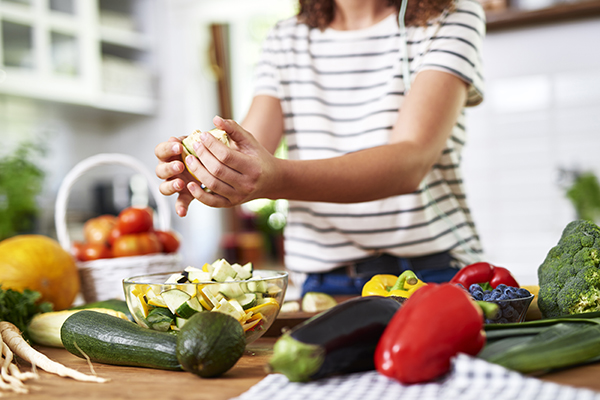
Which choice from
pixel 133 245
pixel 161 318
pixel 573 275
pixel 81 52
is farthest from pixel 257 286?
pixel 81 52

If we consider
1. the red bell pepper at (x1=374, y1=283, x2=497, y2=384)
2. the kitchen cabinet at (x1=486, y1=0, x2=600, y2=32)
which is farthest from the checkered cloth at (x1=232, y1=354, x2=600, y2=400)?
the kitchen cabinet at (x1=486, y1=0, x2=600, y2=32)

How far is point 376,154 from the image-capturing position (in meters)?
1.04

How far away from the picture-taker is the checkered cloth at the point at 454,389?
0.51m

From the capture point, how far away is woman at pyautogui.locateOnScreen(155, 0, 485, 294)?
1140mm

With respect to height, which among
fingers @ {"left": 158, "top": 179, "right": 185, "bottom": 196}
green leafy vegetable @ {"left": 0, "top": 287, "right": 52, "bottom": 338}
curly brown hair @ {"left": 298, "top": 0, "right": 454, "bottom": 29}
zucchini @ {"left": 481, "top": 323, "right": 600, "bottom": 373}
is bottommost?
zucchini @ {"left": 481, "top": 323, "right": 600, "bottom": 373}

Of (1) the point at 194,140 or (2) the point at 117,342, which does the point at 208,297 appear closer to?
(2) the point at 117,342

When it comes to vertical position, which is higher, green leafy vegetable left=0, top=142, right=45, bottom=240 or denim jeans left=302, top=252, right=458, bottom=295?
green leafy vegetable left=0, top=142, right=45, bottom=240

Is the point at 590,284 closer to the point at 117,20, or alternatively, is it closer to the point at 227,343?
the point at 227,343

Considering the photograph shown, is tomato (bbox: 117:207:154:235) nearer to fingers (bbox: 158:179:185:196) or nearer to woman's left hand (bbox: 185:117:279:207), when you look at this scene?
fingers (bbox: 158:179:185:196)

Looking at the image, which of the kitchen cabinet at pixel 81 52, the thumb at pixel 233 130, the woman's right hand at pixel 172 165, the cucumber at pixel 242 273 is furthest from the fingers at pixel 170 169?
the kitchen cabinet at pixel 81 52

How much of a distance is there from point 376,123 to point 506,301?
717 millimetres

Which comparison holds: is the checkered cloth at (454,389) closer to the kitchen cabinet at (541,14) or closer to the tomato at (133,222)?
the tomato at (133,222)

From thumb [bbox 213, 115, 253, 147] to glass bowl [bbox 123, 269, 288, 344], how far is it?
0.77 feet

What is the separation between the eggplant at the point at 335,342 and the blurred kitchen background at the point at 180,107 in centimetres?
232
